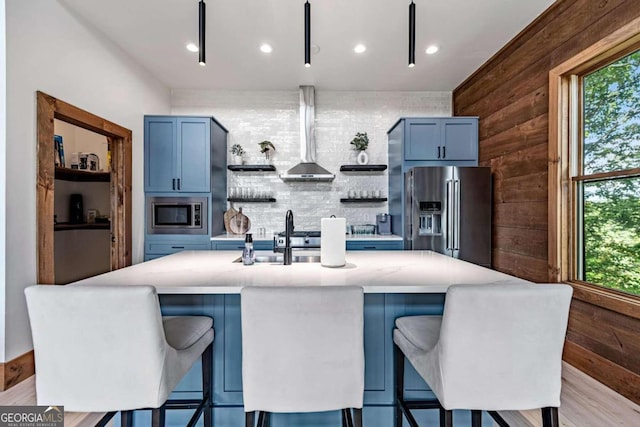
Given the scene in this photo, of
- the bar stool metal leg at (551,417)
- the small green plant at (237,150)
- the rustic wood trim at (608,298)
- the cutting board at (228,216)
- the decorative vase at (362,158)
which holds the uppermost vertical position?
the small green plant at (237,150)

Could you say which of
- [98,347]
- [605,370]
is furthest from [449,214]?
[98,347]

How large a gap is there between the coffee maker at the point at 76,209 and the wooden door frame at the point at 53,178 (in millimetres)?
1314

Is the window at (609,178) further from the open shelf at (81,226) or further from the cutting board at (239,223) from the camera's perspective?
the open shelf at (81,226)

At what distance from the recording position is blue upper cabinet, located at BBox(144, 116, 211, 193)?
12.1 ft

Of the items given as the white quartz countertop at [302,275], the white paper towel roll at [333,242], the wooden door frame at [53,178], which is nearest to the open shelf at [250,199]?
the wooden door frame at [53,178]

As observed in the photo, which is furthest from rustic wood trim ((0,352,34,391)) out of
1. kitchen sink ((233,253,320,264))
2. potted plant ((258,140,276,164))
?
potted plant ((258,140,276,164))

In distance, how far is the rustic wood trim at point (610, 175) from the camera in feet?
6.42

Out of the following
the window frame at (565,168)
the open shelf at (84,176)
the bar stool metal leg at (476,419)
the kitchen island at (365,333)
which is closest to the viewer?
the bar stool metal leg at (476,419)

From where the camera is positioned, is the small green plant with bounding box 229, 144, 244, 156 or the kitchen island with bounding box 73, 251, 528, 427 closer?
the kitchen island with bounding box 73, 251, 528, 427

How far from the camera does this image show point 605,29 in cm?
207

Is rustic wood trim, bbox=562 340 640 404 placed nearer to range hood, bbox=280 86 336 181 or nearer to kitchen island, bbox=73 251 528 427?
kitchen island, bbox=73 251 528 427

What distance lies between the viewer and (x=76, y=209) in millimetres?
4184

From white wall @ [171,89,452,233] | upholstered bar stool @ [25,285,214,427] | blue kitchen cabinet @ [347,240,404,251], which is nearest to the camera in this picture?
upholstered bar stool @ [25,285,214,427]

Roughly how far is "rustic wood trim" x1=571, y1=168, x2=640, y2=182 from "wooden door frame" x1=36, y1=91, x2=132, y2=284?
393 centimetres
